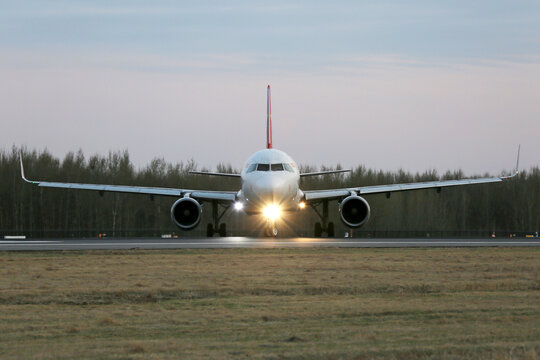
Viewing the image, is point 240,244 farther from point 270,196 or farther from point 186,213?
point 186,213

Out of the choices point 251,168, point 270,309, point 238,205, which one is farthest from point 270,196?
point 270,309

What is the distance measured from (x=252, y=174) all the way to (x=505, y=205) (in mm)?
69741

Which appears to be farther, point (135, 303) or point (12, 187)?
point (12, 187)

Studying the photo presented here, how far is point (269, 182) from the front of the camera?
137ft

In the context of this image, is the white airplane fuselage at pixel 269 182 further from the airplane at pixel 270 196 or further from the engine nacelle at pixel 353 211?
the engine nacelle at pixel 353 211

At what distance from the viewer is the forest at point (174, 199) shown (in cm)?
9088

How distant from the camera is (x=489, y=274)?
824 inches

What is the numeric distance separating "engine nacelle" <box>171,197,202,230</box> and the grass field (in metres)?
20.0

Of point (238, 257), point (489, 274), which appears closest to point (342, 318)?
point (489, 274)

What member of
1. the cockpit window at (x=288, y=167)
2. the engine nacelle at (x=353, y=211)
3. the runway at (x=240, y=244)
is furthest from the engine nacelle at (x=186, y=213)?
the engine nacelle at (x=353, y=211)

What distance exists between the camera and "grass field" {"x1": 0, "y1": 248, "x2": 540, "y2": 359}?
419 inches

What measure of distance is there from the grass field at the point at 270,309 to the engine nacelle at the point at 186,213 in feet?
65.5

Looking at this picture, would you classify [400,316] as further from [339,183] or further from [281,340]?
[339,183]

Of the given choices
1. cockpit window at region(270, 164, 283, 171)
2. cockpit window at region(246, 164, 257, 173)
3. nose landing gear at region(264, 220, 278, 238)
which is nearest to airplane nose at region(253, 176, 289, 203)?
cockpit window at region(270, 164, 283, 171)
